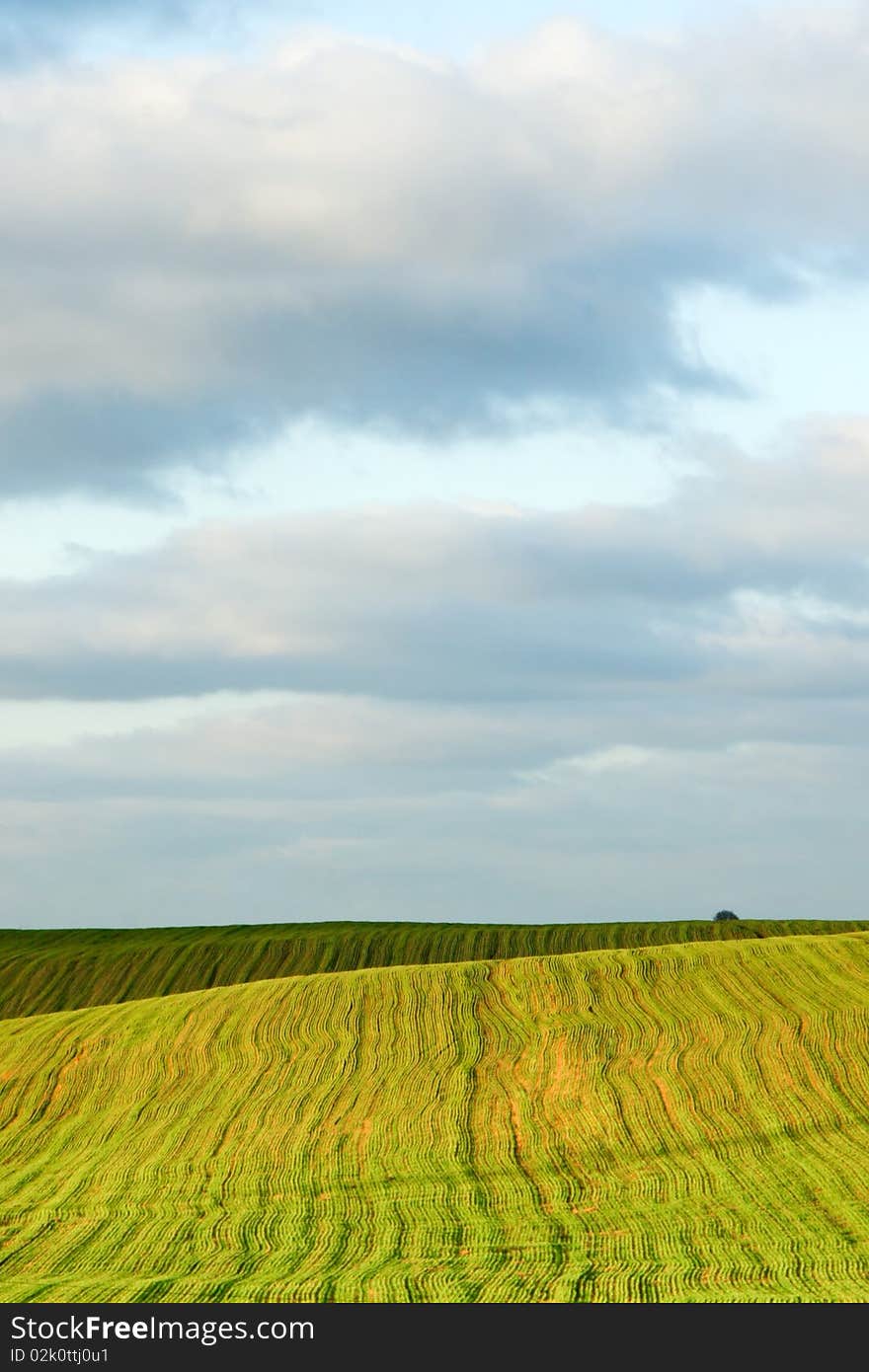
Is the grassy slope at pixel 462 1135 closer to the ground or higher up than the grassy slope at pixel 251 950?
closer to the ground

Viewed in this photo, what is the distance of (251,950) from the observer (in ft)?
253

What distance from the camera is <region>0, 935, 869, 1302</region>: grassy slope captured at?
84.3 ft

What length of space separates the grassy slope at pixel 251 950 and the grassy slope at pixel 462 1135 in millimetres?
16038

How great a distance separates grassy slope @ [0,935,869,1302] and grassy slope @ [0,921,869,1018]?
16038mm

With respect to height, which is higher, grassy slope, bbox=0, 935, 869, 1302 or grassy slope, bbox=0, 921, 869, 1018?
grassy slope, bbox=0, 921, 869, 1018

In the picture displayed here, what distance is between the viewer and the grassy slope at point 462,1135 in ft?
84.3

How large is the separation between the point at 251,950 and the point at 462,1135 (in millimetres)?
42161

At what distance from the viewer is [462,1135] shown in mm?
36125

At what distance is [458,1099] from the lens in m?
38.8

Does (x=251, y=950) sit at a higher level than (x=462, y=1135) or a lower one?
higher

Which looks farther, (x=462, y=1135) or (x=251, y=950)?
(x=251, y=950)
